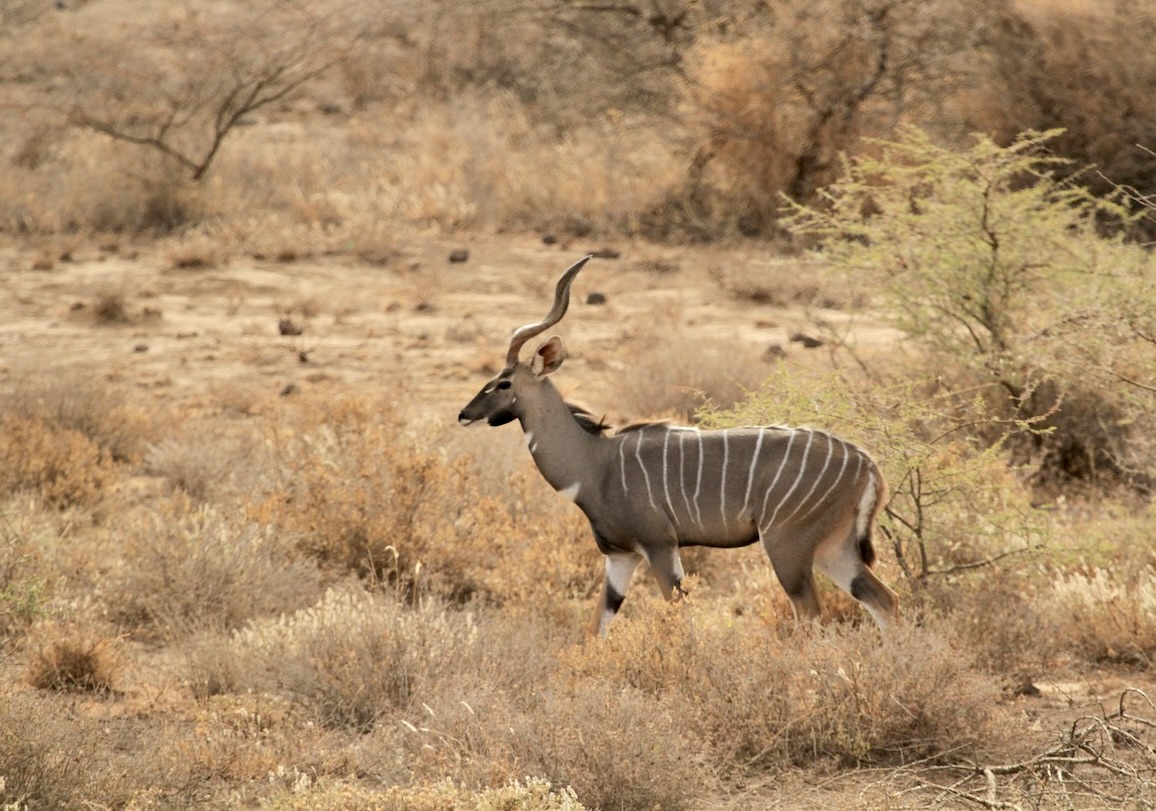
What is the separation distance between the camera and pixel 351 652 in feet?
19.3

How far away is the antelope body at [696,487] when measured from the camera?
5945mm

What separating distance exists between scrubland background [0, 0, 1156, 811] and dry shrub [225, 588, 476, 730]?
0.06ft

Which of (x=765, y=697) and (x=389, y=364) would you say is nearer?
(x=765, y=697)

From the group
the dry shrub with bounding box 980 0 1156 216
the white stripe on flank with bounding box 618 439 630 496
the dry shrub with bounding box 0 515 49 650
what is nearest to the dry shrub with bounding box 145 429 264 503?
the dry shrub with bounding box 0 515 49 650

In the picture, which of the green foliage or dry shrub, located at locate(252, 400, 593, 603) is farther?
the green foliage

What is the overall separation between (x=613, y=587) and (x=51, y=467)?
445 centimetres

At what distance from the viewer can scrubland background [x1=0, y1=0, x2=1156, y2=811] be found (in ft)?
17.6

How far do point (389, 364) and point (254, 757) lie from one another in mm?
7593

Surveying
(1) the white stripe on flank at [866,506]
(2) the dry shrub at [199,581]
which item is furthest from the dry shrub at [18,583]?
(1) the white stripe on flank at [866,506]

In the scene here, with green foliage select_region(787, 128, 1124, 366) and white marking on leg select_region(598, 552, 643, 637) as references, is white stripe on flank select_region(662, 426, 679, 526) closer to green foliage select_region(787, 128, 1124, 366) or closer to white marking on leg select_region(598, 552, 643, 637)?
white marking on leg select_region(598, 552, 643, 637)

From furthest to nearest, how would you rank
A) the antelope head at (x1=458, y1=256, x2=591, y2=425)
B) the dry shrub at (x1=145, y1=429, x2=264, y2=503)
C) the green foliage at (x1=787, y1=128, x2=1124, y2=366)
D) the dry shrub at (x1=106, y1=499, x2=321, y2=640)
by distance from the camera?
the dry shrub at (x1=145, y1=429, x2=264, y2=503) < the green foliage at (x1=787, y1=128, x2=1124, y2=366) < the dry shrub at (x1=106, y1=499, x2=321, y2=640) < the antelope head at (x1=458, y1=256, x2=591, y2=425)

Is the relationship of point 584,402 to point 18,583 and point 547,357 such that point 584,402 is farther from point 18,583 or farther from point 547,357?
point 18,583

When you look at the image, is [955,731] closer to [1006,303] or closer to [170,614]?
[170,614]

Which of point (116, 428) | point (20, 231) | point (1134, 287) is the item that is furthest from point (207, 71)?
point (1134, 287)
